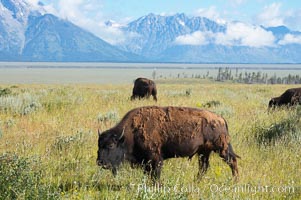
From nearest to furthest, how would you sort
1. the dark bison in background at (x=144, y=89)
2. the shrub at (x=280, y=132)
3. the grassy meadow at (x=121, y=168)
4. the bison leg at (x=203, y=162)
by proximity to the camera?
1. the grassy meadow at (x=121, y=168)
2. the bison leg at (x=203, y=162)
3. the shrub at (x=280, y=132)
4. the dark bison in background at (x=144, y=89)

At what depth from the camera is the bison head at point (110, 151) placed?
631cm

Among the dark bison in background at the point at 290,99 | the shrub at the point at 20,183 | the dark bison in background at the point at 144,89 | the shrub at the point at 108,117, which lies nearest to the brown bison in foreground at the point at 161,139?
the shrub at the point at 20,183

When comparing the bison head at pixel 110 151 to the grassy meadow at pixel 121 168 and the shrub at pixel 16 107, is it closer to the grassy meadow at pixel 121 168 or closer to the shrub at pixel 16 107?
the grassy meadow at pixel 121 168

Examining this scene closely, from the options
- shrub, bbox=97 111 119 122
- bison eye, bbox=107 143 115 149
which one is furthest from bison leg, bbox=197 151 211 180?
shrub, bbox=97 111 119 122

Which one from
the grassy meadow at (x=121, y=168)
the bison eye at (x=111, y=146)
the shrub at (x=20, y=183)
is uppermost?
the bison eye at (x=111, y=146)

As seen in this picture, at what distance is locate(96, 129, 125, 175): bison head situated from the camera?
6309 millimetres

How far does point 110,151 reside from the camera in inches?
250

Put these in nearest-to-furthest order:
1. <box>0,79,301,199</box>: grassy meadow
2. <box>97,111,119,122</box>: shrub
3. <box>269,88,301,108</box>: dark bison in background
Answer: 1. <box>0,79,301,199</box>: grassy meadow
2. <box>97,111,119,122</box>: shrub
3. <box>269,88,301,108</box>: dark bison in background

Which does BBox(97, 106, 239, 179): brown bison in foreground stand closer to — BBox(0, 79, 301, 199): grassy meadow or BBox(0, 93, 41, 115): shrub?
BBox(0, 79, 301, 199): grassy meadow

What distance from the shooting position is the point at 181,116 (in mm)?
7133

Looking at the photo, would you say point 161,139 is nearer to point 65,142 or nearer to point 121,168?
point 121,168

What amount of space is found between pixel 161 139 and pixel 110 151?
86 centimetres

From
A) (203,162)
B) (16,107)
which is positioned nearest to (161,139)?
(203,162)

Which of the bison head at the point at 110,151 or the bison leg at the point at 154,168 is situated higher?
the bison head at the point at 110,151
